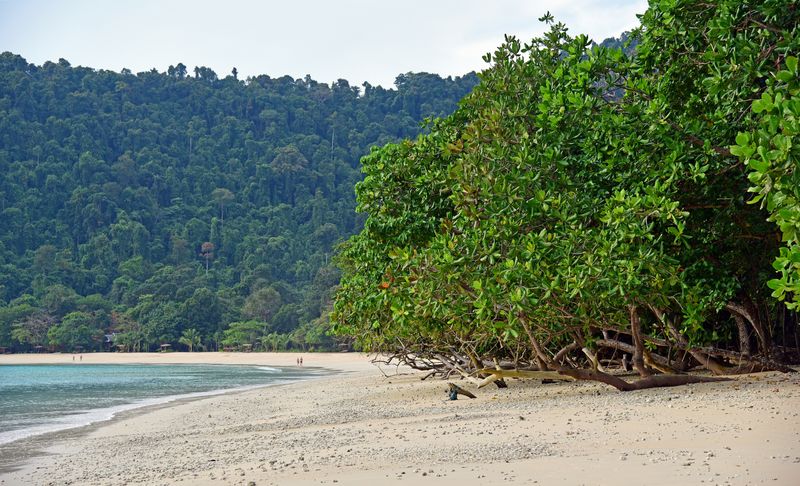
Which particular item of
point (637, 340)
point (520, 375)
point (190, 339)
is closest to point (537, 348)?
point (520, 375)

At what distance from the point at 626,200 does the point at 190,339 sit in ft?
246

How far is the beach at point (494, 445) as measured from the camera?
19.1 feet

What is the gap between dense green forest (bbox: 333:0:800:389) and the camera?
28.6ft

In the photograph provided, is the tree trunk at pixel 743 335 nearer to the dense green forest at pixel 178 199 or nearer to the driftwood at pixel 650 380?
the driftwood at pixel 650 380

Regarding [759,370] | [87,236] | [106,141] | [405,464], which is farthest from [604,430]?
[106,141]

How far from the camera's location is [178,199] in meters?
119

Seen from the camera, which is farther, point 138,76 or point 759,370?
point 138,76

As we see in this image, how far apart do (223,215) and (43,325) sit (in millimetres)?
37456

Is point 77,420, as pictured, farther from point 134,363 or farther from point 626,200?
point 134,363

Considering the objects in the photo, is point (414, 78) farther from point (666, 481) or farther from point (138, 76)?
point (666, 481)

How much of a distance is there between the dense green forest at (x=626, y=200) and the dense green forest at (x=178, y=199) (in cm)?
6079

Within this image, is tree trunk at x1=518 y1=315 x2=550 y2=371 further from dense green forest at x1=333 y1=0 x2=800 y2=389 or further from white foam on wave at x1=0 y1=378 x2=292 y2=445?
white foam on wave at x1=0 y1=378 x2=292 y2=445

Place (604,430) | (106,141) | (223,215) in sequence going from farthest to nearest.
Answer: (106,141) → (223,215) → (604,430)

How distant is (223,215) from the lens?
117 m
